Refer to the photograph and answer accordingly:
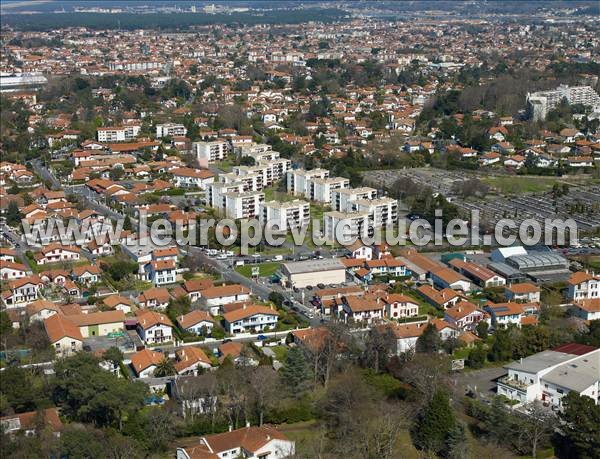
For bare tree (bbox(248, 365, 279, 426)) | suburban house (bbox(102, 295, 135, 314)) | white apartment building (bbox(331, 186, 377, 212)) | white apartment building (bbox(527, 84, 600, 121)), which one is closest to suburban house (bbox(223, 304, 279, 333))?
suburban house (bbox(102, 295, 135, 314))

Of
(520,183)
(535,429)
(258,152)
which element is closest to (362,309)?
(535,429)

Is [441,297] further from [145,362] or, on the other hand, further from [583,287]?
[145,362]

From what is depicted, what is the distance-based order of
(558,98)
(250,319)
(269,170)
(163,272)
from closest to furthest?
1. (250,319)
2. (163,272)
3. (269,170)
4. (558,98)

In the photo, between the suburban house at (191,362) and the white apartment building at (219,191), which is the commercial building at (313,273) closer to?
the suburban house at (191,362)

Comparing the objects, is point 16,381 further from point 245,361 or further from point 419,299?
point 419,299

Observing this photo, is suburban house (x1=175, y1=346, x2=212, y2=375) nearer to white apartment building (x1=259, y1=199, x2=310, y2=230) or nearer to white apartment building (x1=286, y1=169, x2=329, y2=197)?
white apartment building (x1=259, y1=199, x2=310, y2=230)
